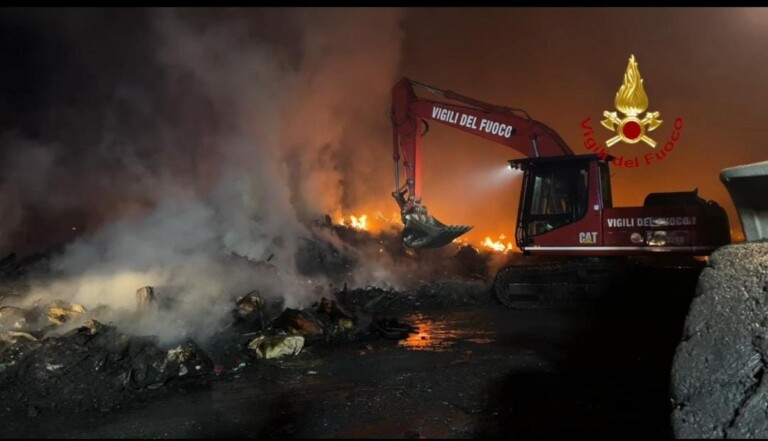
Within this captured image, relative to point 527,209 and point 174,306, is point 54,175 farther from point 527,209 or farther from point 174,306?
point 527,209

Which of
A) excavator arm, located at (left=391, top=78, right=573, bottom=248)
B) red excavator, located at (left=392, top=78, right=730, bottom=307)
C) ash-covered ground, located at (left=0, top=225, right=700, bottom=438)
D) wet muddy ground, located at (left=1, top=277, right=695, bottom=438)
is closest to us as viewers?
wet muddy ground, located at (left=1, top=277, right=695, bottom=438)

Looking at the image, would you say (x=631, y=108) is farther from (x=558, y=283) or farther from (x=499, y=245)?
(x=499, y=245)

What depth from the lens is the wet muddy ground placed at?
3.51m

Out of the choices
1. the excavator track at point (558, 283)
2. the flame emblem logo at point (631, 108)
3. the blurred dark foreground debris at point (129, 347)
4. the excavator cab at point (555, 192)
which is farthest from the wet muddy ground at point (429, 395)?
the flame emblem logo at point (631, 108)

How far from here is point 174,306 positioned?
607 cm

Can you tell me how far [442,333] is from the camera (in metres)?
6.84

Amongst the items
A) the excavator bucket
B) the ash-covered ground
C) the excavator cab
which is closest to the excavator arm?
the excavator bucket

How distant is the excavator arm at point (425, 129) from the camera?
A: 9328 mm

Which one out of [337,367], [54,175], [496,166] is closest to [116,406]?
[337,367]

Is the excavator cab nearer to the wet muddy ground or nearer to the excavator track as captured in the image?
the excavator track

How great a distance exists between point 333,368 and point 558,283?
185 inches

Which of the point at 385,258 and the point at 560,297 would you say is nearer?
the point at 560,297

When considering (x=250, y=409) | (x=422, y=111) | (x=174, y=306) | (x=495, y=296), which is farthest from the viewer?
(x=422, y=111)

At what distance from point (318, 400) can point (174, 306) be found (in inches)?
113
